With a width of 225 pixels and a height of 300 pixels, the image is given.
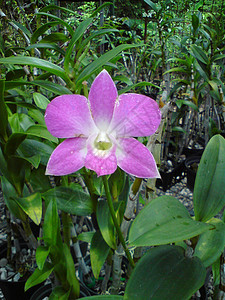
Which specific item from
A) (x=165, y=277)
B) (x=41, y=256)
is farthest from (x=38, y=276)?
(x=165, y=277)

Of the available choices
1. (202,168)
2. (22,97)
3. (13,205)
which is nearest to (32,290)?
(13,205)

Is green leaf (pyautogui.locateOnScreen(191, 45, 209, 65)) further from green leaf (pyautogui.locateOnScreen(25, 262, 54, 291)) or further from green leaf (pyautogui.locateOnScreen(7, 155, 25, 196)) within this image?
green leaf (pyautogui.locateOnScreen(25, 262, 54, 291))

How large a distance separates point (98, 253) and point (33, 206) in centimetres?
19

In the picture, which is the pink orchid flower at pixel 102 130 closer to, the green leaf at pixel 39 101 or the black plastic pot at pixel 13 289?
the green leaf at pixel 39 101

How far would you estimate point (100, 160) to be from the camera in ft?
1.09

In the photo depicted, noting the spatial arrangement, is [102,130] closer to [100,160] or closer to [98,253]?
[100,160]

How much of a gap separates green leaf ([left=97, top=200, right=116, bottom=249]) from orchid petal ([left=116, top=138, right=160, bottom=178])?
0.85 feet

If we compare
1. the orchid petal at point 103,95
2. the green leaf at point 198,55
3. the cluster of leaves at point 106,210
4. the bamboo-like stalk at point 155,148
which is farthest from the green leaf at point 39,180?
the green leaf at point 198,55

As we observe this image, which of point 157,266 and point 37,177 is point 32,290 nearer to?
point 37,177

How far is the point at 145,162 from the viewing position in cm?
34

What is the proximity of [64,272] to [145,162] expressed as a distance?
1.33 ft

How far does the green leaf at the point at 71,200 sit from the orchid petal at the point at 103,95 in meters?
0.34

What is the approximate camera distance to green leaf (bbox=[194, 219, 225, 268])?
1.37 ft

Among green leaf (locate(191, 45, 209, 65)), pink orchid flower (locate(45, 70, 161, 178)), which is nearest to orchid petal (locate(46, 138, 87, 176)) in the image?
pink orchid flower (locate(45, 70, 161, 178))
